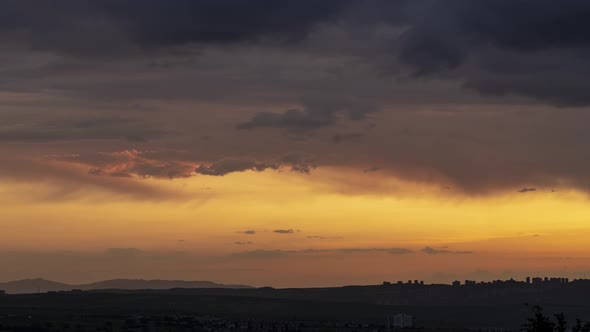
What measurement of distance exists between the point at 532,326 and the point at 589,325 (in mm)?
8106

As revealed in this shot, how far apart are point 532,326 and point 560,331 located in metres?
5.44

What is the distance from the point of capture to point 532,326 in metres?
167

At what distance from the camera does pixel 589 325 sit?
165 meters

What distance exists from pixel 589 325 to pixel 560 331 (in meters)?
5.25

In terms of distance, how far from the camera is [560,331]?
16250 cm
